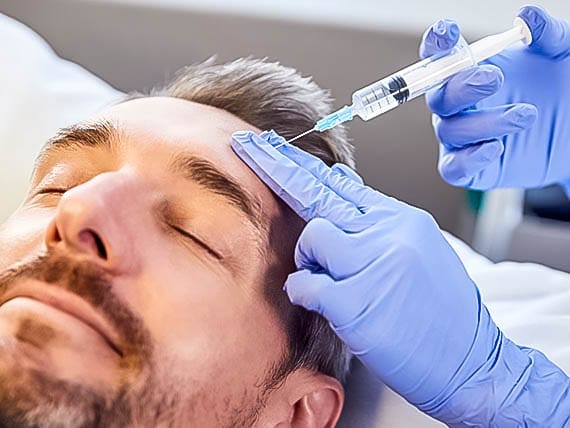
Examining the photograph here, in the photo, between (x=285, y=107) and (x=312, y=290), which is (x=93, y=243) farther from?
(x=285, y=107)

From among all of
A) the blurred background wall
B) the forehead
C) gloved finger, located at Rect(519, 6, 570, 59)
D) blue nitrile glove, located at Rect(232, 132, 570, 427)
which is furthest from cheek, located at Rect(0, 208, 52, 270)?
the blurred background wall

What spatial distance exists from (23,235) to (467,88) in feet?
2.15

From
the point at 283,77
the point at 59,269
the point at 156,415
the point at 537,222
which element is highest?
the point at 283,77

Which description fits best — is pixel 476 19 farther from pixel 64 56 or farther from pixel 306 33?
pixel 64 56

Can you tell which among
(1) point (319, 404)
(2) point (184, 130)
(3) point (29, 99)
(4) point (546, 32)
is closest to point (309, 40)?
(3) point (29, 99)

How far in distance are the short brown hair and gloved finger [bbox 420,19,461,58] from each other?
0.58ft

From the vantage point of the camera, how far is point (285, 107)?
1.29 m

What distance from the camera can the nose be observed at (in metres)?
1.00

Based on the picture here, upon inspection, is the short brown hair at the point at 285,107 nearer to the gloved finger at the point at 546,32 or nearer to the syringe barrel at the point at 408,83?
the syringe barrel at the point at 408,83

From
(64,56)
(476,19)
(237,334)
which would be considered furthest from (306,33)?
(237,334)

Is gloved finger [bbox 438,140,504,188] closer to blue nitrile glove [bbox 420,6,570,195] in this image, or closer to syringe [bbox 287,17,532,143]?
blue nitrile glove [bbox 420,6,570,195]

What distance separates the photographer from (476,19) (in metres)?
2.04

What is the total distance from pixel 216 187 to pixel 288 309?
18cm

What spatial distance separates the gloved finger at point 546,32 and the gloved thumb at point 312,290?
1.85ft
